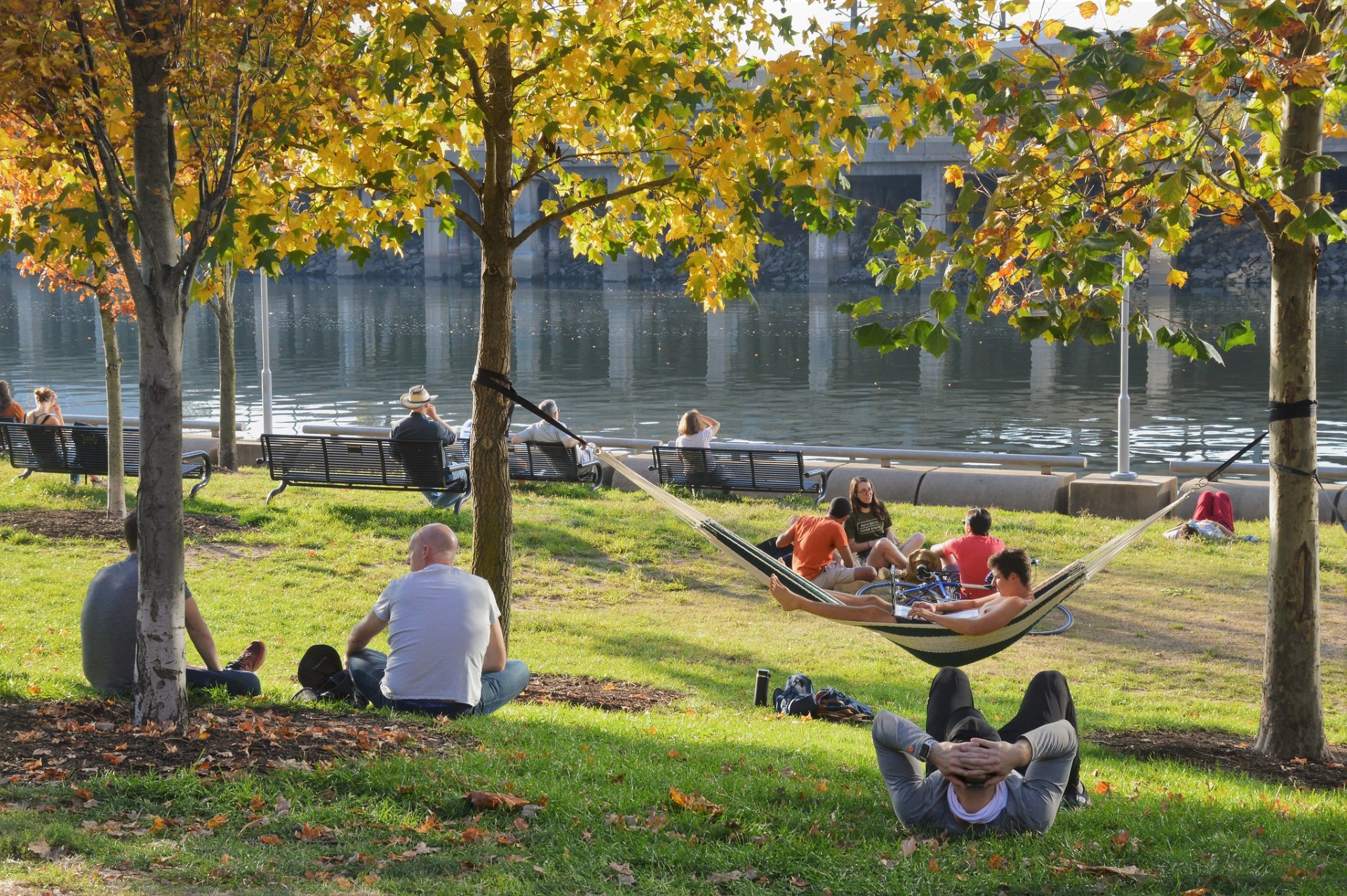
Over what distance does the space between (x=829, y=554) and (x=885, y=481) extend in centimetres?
546

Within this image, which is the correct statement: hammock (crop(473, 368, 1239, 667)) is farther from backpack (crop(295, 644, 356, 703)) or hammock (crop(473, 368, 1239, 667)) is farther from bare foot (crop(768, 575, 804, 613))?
backpack (crop(295, 644, 356, 703))

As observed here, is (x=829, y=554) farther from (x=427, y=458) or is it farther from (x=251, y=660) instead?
(x=251, y=660)

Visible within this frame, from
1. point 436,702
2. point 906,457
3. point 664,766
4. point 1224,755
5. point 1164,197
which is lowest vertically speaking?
point 1224,755

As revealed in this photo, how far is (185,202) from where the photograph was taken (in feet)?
24.8

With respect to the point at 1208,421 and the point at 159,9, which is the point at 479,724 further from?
the point at 1208,421

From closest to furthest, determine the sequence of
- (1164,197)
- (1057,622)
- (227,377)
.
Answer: (1164,197), (1057,622), (227,377)

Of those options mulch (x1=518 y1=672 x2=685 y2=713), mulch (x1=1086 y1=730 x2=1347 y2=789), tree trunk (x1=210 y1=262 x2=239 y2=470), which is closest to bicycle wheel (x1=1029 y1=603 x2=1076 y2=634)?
mulch (x1=1086 y1=730 x2=1347 y2=789)

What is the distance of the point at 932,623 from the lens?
26.3 feet

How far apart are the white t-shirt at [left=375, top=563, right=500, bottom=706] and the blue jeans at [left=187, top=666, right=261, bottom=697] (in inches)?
27.0

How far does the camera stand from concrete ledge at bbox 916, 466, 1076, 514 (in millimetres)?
16234

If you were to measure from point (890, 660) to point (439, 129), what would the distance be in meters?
4.87

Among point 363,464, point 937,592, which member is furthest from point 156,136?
point 363,464

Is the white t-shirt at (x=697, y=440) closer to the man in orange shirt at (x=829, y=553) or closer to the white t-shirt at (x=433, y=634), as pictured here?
the man in orange shirt at (x=829, y=553)

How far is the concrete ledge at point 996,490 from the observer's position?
1623cm
